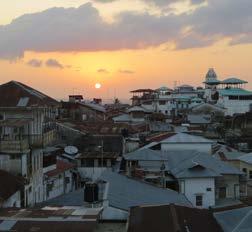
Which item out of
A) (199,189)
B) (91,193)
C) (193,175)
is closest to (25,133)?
(91,193)

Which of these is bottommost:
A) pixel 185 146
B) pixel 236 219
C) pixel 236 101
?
pixel 236 219

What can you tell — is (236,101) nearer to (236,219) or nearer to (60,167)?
(60,167)

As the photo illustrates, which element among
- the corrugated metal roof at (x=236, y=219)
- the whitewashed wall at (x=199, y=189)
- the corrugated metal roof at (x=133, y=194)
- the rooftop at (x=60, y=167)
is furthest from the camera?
the rooftop at (x=60, y=167)

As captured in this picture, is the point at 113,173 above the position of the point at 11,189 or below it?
above

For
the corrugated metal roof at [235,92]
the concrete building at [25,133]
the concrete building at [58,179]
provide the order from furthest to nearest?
1. the corrugated metal roof at [235,92]
2. the concrete building at [58,179]
3. the concrete building at [25,133]

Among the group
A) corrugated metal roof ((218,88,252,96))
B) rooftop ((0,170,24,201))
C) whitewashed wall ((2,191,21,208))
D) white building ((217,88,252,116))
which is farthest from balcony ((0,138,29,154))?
corrugated metal roof ((218,88,252,96))

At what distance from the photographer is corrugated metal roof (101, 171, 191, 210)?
1998 centimetres

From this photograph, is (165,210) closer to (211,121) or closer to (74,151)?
(74,151)

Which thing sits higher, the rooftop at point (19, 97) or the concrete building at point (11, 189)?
the rooftop at point (19, 97)

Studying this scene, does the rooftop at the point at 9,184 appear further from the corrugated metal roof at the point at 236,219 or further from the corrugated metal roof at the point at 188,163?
the corrugated metal roof at the point at 236,219

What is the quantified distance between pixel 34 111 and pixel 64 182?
862cm

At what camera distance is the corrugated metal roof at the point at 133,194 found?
65.6ft

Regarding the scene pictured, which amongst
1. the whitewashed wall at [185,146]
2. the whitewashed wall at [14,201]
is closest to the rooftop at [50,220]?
the whitewashed wall at [14,201]

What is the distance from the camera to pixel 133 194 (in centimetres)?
2155
